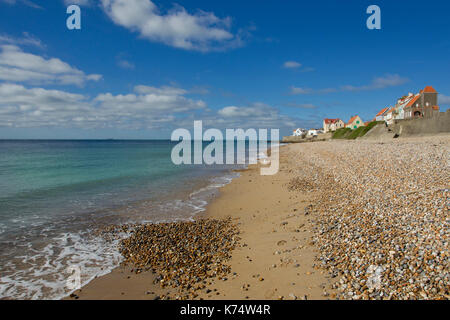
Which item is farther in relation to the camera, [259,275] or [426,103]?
[426,103]

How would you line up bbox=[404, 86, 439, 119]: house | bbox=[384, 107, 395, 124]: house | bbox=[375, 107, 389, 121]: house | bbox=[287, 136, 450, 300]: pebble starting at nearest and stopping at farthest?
bbox=[287, 136, 450, 300]: pebble
bbox=[404, 86, 439, 119]: house
bbox=[384, 107, 395, 124]: house
bbox=[375, 107, 389, 121]: house

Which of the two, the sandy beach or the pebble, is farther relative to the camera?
the sandy beach

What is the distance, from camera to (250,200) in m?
12.9

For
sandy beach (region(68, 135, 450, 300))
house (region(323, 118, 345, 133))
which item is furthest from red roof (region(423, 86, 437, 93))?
house (region(323, 118, 345, 133))

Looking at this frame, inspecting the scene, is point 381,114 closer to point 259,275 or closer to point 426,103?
point 426,103

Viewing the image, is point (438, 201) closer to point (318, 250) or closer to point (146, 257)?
point (318, 250)

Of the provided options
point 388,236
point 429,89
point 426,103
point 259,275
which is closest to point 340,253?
point 388,236

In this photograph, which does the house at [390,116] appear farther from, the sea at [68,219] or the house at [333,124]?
the sea at [68,219]

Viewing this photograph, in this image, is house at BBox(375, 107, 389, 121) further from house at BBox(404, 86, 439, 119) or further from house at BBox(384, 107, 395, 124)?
house at BBox(404, 86, 439, 119)

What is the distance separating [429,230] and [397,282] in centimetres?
226

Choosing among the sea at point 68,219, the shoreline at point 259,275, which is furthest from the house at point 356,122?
the shoreline at point 259,275

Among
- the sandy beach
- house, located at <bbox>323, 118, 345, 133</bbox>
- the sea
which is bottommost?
the sea

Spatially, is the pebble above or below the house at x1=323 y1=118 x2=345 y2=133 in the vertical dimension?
below
